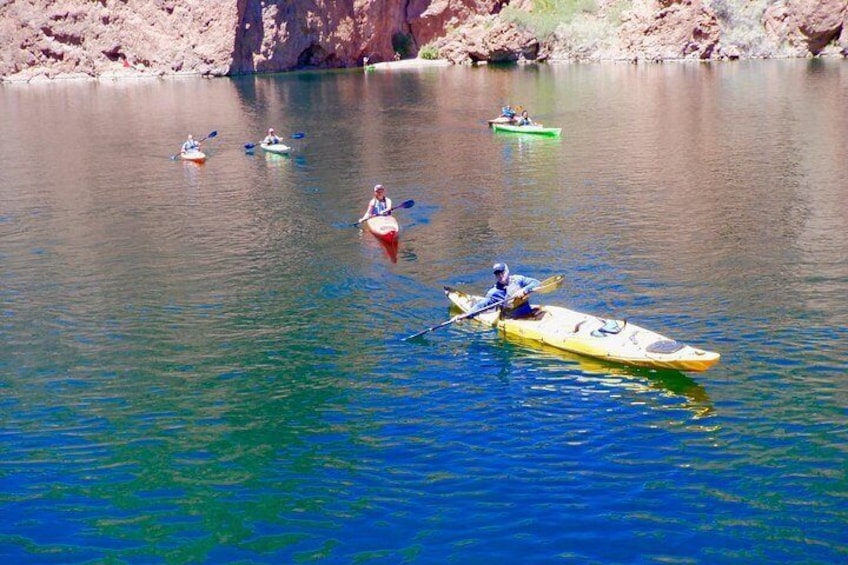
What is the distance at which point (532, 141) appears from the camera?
180ft

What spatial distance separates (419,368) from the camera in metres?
22.7

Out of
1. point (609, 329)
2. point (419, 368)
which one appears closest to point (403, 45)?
point (419, 368)

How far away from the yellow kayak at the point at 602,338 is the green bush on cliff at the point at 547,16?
312 ft

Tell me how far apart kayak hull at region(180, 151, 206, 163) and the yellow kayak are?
102ft

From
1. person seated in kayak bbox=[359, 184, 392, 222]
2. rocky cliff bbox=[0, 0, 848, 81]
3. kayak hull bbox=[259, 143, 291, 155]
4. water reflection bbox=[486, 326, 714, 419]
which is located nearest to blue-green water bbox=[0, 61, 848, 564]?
water reflection bbox=[486, 326, 714, 419]

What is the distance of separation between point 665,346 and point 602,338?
1.61 meters

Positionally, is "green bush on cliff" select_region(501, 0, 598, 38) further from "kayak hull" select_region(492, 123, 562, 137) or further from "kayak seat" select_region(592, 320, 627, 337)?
"kayak seat" select_region(592, 320, 627, 337)

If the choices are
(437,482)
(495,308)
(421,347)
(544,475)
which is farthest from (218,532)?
(495,308)

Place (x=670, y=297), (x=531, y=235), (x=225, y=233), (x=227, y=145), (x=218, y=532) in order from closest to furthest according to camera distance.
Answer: (x=218, y=532), (x=670, y=297), (x=531, y=235), (x=225, y=233), (x=227, y=145)

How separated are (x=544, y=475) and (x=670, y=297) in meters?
10.7

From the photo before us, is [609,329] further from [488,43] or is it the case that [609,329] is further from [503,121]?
[488,43]

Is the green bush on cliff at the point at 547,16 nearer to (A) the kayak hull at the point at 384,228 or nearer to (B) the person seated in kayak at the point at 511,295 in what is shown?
(A) the kayak hull at the point at 384,228

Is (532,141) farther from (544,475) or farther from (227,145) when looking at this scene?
(544,475)

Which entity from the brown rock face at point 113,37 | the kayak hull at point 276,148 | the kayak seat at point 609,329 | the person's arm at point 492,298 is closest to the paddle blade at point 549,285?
the person's arm at point 492,298
